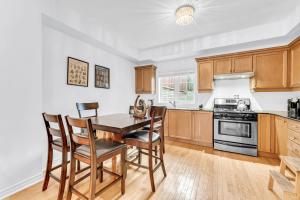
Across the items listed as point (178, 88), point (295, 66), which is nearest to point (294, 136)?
point (295, 66)

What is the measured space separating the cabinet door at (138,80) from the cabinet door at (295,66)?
11.9ft

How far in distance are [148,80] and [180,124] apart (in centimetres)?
173

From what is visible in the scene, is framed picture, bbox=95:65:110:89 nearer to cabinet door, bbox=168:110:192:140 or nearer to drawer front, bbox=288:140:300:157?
cabinet door, bbox=168:110:192:140

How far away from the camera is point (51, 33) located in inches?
94.1

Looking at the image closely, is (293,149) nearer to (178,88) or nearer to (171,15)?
(178,88)

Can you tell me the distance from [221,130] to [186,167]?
4.45ft

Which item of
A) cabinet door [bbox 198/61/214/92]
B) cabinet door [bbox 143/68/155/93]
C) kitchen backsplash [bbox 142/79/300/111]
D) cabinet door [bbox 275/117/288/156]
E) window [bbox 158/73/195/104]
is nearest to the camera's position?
cabinet door [bbox 275/117/288/156]

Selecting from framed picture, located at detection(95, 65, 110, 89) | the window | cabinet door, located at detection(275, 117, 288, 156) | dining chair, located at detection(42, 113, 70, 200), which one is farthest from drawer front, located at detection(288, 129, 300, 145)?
framed picture, located at detection(95, 65, 110, 89)

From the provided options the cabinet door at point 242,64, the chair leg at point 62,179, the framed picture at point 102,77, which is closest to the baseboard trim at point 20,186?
the chair leg at point 62,179

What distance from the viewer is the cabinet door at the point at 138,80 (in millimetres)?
4656

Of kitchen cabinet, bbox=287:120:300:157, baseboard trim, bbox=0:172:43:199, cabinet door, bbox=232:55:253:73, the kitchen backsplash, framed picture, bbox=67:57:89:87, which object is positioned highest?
Answer: cabinet door, bbox=232:55:253:73

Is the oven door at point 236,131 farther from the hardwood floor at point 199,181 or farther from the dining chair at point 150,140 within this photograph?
the dining chair at point 150,140

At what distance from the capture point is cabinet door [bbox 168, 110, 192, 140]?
3.61m

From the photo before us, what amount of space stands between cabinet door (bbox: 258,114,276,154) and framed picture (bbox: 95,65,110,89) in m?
3.51
